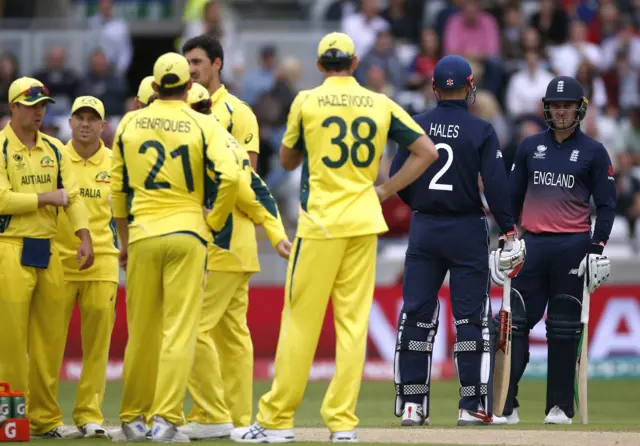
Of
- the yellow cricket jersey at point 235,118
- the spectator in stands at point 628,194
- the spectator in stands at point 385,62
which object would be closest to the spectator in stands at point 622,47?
the spectator in stands at point 628,194

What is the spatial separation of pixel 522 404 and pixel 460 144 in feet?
14.2

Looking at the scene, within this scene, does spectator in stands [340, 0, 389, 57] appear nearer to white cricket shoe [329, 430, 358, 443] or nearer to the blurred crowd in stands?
the blurred crowd in stands

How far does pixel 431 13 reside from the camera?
909 inches

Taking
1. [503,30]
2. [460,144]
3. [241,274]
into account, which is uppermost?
[503,30]

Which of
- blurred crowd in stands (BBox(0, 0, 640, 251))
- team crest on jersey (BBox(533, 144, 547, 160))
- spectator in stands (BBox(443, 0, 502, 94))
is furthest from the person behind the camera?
spectator in stands (BBox(443, 0, 502, 94))

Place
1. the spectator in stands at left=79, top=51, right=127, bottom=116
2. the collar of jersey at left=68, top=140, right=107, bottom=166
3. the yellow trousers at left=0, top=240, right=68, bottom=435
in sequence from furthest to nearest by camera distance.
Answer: the spectator in stands at left=79, top=51, right=127, bottom=116, the collar of jersey at left=68, top=140, right=107, bottom=166, the yellow trousers at left=0, top=240, right=68, bottom=435

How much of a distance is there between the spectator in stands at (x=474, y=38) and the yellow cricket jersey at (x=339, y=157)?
39.4 ft

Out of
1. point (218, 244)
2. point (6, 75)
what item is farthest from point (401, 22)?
point (218, 244)

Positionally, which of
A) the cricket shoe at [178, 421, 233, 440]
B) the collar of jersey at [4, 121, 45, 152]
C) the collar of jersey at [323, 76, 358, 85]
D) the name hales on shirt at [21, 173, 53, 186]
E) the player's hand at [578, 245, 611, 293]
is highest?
the collar of jersey at [323, 76, 358, 85]

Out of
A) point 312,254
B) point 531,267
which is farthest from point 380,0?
point 312,254

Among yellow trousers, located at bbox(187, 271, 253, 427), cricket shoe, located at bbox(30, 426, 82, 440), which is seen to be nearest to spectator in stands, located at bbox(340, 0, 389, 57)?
yellow trousers, located at bbox(187, 271, 253, 427)

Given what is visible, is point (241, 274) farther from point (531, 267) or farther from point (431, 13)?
point (431, 13)

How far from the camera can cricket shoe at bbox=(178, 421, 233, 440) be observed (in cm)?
1007

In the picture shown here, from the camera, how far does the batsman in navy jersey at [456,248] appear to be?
36.0 feet
